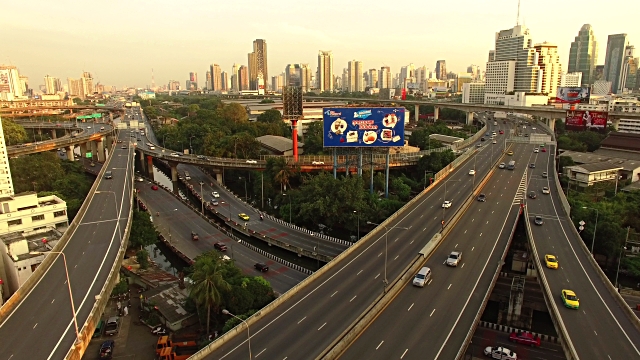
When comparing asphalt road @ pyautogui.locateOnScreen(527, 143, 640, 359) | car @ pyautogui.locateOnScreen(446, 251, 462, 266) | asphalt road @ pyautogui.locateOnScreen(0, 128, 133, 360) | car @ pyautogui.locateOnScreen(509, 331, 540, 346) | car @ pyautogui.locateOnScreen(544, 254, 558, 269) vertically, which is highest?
car @ pyautogui.locateOnScreen(446, 251, 462, 266)

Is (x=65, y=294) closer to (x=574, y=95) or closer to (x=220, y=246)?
(x=220, y=246)

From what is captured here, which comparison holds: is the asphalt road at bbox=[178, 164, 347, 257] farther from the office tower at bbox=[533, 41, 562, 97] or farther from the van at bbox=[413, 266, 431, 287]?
the office tower at bbox=[533, 41, 562, 97]

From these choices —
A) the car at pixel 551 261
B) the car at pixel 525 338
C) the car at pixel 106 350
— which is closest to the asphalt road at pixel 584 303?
the car at pixel 551 261

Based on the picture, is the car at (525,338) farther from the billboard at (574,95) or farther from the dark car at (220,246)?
the billboard at (574,95)

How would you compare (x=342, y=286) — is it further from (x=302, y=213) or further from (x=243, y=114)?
(x=243, y=114)

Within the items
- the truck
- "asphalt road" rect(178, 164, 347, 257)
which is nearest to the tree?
"asphalt road" rect(178, 164, 347, 257)

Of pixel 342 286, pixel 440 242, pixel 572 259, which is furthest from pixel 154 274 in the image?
pixel 572 259
